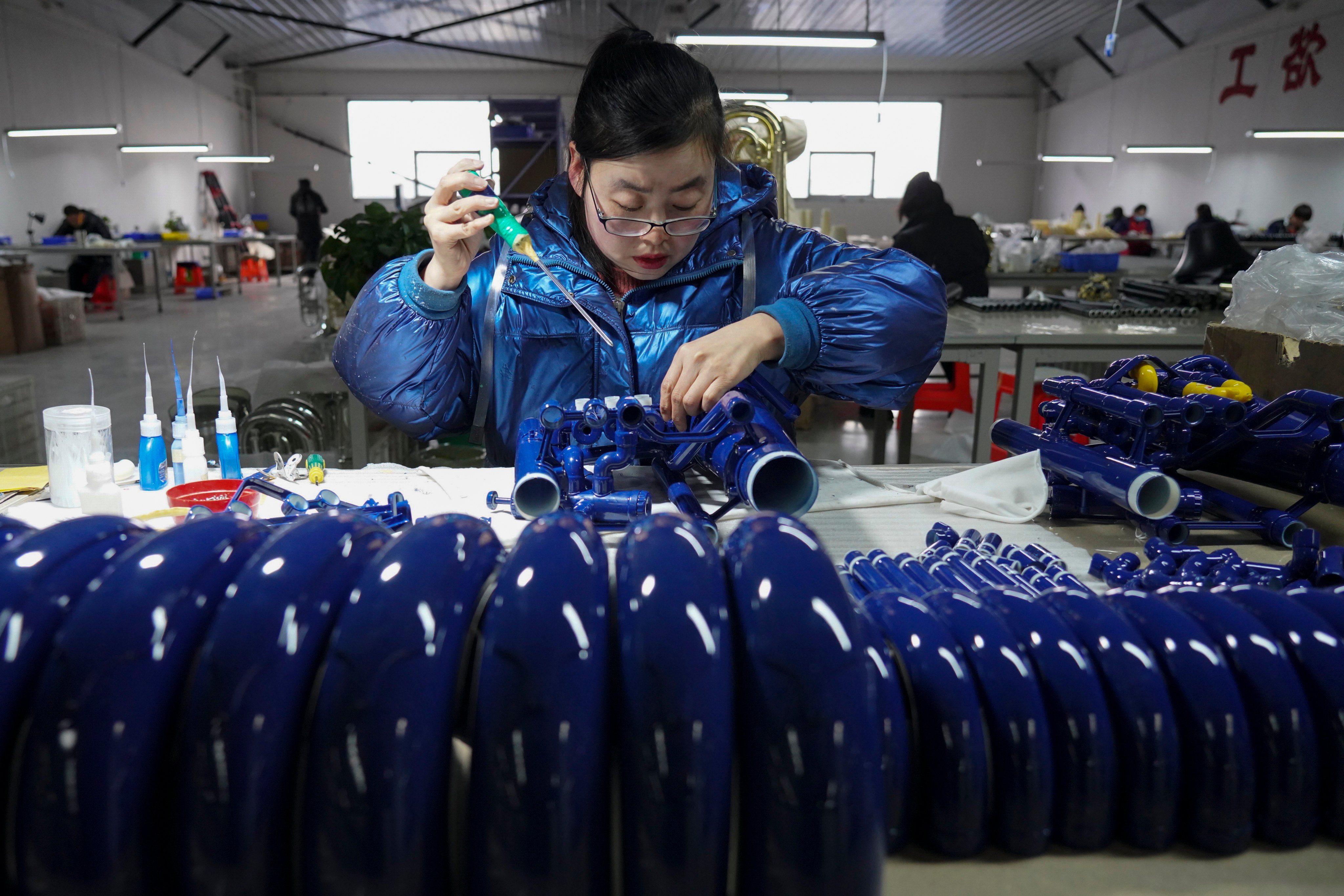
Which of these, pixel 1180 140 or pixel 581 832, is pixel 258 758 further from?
pixel 1180 140

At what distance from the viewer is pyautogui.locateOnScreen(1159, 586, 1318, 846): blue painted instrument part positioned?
574mm

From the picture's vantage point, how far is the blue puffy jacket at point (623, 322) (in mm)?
1355

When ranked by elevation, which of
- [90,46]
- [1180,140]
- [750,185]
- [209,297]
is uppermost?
[90,46]

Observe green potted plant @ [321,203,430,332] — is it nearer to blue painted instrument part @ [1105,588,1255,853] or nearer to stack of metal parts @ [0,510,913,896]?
stack of metal parts @ [0,510,913,896]

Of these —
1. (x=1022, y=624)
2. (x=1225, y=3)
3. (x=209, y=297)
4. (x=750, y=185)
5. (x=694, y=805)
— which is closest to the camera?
(x=694, y=805)

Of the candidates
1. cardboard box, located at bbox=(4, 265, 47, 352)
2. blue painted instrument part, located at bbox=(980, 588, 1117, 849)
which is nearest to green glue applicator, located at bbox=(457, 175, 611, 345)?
blue painted instrument part, located at bbox=(980, 588, 1117, 849)

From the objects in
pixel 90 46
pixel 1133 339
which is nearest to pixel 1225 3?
pixel 1133 339

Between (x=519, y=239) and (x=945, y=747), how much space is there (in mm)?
1018

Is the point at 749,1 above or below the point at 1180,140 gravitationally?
above

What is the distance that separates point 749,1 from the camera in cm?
971

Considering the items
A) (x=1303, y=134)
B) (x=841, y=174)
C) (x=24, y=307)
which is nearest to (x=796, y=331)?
(x=24, y=307)

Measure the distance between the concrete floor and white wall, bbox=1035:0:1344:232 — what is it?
5975mm

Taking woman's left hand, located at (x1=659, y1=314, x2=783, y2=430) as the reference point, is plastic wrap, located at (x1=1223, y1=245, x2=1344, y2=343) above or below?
above

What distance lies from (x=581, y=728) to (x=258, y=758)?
0.17m
